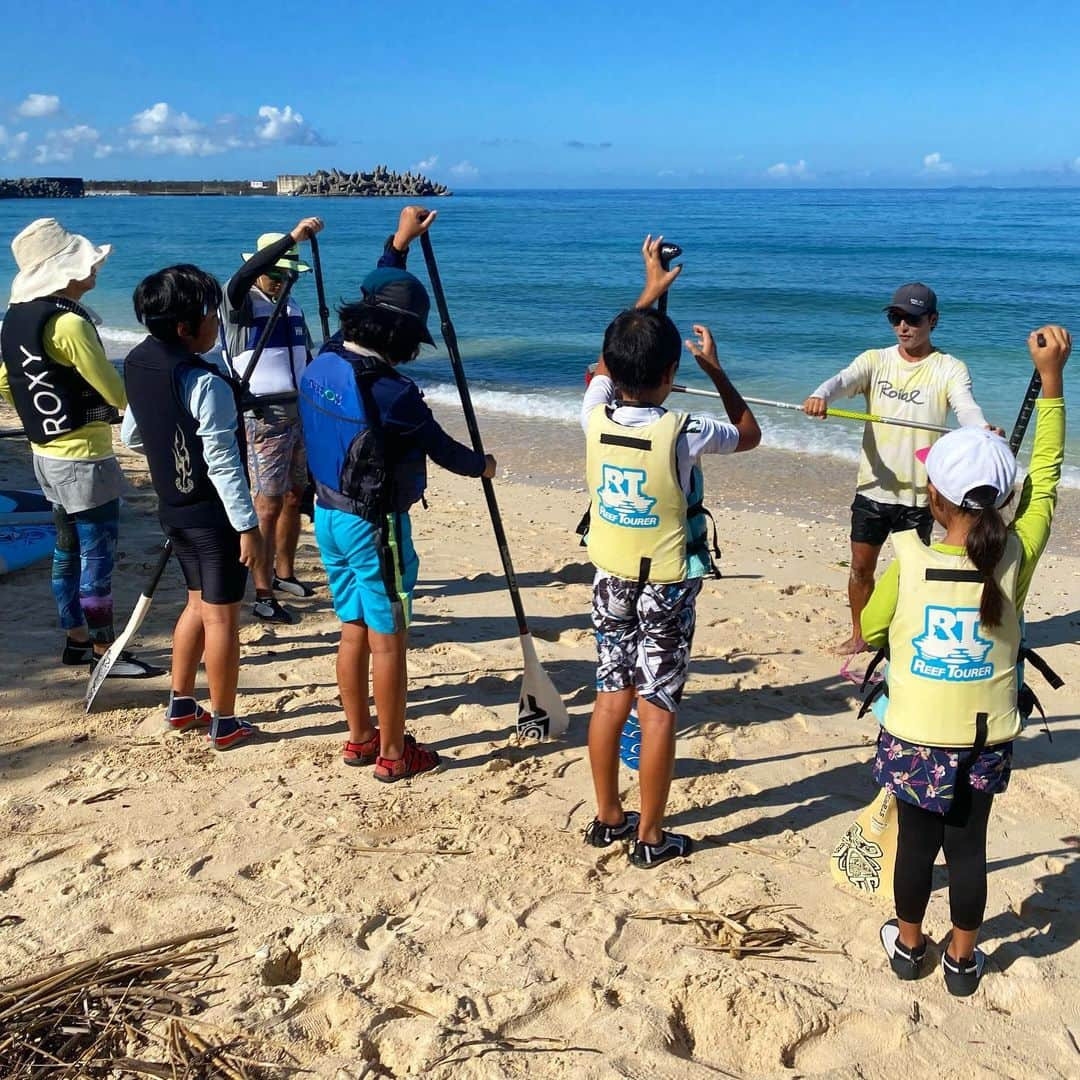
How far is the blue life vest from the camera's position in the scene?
3496 millimetres

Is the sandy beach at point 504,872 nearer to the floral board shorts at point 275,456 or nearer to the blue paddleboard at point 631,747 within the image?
the blue paddleboard at point 631,747

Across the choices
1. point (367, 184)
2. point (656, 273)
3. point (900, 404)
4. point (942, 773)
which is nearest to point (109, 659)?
point (656, 273)

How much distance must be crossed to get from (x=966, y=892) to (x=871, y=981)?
1.28 ft

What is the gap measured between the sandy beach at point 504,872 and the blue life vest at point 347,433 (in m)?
1.15

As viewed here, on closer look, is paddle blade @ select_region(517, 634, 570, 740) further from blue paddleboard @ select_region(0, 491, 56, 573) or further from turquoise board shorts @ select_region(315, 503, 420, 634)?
blue paddleboard @ select_region(0, 491, 56, 573)

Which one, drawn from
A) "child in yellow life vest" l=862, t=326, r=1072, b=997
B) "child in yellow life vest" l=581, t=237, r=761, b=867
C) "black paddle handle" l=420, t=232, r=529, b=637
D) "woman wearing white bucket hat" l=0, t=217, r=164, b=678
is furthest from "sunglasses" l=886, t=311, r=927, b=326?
"woman wearing white bucket hat" l=0, t=217, r=164, b=678

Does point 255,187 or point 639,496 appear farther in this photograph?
point 255,187

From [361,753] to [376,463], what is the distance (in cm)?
125

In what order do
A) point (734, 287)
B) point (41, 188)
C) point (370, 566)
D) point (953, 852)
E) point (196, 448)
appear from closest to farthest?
point (953, 852) → point (370, 566) → point (196, 448) → point (734, 287) → point (41, 188)

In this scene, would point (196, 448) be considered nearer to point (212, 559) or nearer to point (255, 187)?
point (212, 559)

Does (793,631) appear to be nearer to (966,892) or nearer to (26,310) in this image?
(966,892)

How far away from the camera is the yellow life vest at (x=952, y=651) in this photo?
259 cm

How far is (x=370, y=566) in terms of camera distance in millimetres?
3697

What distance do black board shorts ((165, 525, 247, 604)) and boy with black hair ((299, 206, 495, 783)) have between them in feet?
1.47
